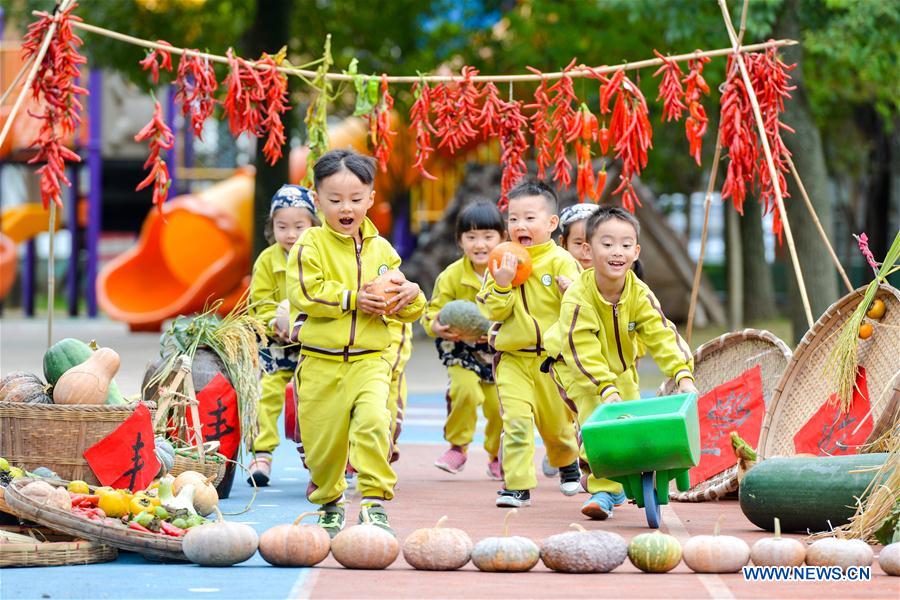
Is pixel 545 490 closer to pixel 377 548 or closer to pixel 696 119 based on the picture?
pixel 696 119

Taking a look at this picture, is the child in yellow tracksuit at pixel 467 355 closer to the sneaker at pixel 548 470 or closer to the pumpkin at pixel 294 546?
the sneaker at pixel 548 470

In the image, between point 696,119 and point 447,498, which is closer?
point 447,498

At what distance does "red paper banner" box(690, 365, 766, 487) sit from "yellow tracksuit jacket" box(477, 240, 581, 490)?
84 centimetres

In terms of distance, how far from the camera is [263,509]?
745 cm

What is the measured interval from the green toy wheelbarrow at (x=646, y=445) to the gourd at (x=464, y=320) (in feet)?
7.89

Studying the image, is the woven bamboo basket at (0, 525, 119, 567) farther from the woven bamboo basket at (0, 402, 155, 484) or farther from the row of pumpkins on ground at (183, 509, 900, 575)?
the woven bamboo basket at (0, 402, 155, 484)

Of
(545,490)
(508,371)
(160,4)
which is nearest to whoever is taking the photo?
(508,371)

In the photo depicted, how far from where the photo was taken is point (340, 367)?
259 inches

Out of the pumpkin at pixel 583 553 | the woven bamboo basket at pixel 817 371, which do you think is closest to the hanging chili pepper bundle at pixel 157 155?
the woven bamboo basket at pixel 817 371

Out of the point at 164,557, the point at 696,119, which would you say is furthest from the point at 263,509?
the point at 696,119

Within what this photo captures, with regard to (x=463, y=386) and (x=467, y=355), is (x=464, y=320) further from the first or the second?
(x=463, y=386)

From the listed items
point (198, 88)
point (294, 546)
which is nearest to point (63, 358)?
point (294, 546)

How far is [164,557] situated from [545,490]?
11.5 feet

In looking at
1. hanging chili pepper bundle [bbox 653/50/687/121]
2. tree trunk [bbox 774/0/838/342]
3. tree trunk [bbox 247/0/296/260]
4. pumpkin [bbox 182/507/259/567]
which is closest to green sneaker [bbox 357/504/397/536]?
pumpkin [bbox 182/507/259/567]
